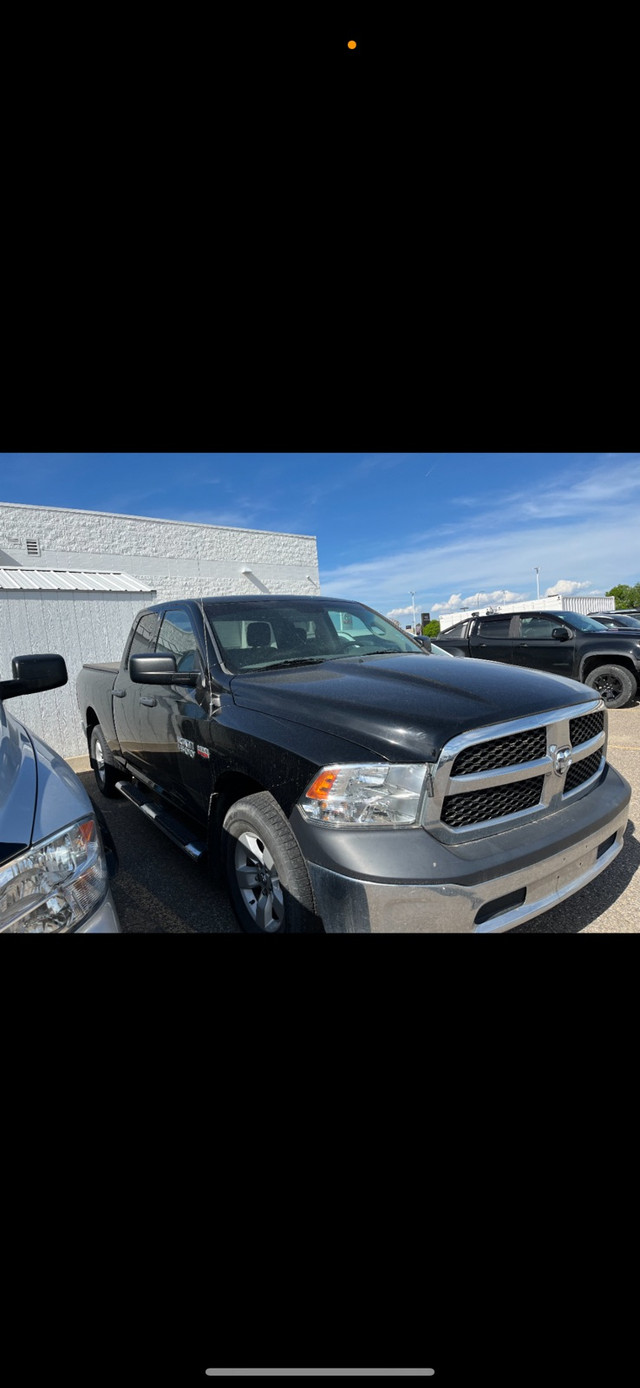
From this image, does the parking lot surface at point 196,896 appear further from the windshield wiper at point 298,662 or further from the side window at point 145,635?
the side window at point 145,635

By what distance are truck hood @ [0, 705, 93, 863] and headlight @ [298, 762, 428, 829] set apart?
0.76m

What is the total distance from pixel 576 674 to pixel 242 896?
7153 mm

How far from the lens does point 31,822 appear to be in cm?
144

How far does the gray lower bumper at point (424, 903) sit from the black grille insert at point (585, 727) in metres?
0.64

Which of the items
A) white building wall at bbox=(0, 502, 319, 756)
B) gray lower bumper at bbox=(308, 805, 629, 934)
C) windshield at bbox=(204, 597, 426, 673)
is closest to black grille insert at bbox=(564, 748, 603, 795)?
gray lower bumper at bbox=(308, 805, 629, 934)

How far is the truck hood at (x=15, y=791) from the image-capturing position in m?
1.32

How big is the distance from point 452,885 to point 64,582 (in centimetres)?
819

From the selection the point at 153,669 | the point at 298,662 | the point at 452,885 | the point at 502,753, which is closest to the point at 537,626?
the point at 298,662

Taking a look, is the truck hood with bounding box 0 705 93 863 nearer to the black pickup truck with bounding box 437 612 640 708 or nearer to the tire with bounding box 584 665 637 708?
the black pickup truck with bounding box 437 612 640 708

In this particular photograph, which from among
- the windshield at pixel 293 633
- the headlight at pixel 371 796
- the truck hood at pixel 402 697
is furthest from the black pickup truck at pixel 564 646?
the headlight at pixel 371 796
